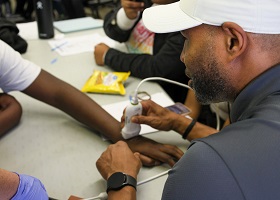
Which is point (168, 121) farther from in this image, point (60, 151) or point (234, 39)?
point (234, 39)

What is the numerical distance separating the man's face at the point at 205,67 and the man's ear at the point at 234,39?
32mm

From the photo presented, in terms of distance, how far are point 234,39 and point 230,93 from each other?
0.14 m

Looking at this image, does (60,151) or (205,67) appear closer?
(205,67)

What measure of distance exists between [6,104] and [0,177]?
53 cm

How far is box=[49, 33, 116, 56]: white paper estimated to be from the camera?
5.82ft

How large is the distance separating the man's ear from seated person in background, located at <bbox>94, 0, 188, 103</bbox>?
0.69 m

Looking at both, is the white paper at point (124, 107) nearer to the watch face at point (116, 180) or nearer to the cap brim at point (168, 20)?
the watch face at point (116, 180)

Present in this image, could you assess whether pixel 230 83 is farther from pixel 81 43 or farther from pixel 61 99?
pixel 81 43

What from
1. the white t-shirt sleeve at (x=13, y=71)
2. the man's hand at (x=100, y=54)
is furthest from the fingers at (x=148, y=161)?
the man's hand at (x=100, y=54)

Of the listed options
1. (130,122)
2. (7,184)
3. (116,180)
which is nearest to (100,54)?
(130,122)

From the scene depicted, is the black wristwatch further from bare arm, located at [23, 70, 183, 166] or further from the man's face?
the man's face

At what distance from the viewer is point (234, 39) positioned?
26.8 inches

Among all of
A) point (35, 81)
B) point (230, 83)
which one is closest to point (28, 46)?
point (35, 81)

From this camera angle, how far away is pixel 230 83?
2.41ft
